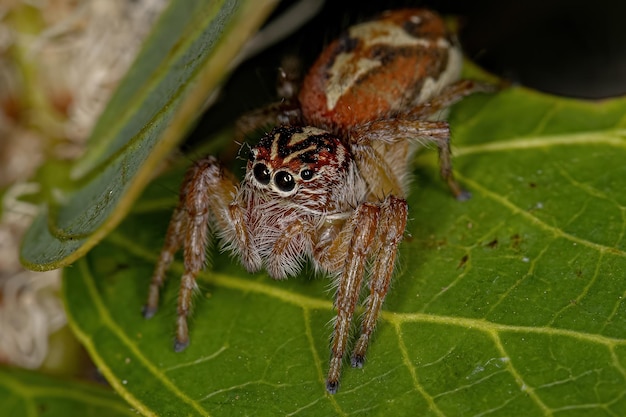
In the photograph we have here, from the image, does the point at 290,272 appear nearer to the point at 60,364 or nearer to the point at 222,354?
the point at 222,354

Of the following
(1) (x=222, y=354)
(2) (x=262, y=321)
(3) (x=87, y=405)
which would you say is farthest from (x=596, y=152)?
(3) (x=87, y=405)

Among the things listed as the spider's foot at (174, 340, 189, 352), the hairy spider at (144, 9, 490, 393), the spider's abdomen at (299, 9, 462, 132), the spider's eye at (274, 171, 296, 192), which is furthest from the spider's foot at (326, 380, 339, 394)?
the spider's abdomen at (299, 9, 462, 132)

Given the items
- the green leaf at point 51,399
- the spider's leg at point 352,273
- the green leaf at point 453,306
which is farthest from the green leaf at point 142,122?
the spider's leg at point 352,273

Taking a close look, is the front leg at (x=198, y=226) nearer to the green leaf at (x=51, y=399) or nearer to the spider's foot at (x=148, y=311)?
the spider's foot at (x=148, y=311)

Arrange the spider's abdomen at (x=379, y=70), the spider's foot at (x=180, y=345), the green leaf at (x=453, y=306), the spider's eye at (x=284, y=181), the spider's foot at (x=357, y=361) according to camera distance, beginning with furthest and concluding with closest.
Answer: the spider's abdomen at (x=379, y=70) → the spider's eye at (x=284, y=181) → the spider's foot at (x=180, y=345) → the spider's foot at (x=357, y=361) → the green leaf at (x=453, y=306)

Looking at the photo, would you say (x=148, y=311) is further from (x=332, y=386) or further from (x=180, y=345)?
(x=332, y=386)

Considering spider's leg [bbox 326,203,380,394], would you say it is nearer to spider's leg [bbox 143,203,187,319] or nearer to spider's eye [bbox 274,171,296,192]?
spider's eye [bbox 274,171,296,192]
